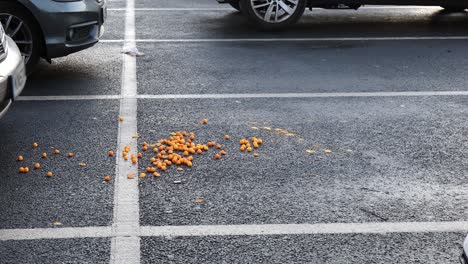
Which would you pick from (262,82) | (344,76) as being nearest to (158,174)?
(262,82)

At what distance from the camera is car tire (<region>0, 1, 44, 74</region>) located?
807 cm

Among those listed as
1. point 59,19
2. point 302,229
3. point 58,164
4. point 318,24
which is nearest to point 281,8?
point 318,24

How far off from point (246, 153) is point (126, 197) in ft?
4.29

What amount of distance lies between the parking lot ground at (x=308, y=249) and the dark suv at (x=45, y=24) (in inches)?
162

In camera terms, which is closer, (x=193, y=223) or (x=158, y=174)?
(x=193, y=223)

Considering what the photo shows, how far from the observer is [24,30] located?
26.7ft

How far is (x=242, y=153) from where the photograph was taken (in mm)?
6285

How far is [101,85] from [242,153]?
2.56 metres

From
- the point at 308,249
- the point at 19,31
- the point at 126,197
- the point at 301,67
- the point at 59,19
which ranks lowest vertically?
the point at 301,67

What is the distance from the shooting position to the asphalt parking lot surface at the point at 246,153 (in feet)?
15.2

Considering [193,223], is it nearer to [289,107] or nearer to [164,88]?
[289,107]

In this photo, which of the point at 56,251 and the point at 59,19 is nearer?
the point at 56,251

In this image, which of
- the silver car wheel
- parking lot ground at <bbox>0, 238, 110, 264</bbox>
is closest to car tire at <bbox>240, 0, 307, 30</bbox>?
the silver car wheel

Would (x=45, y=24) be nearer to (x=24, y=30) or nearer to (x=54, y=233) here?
(x=24, y=30)
